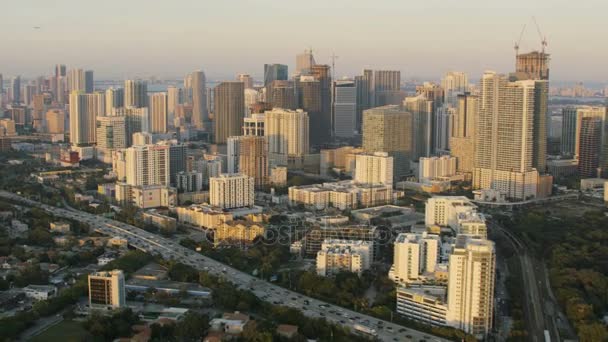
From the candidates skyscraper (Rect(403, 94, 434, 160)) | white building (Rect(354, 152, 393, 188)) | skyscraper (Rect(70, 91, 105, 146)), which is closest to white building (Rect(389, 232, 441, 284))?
white building (Rect(354, 152, 393, 188))

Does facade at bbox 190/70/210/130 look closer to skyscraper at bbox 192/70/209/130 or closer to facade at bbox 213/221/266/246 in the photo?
skyscraper at bbox 192/70/209/130

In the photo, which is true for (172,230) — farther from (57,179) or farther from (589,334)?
(589,334)

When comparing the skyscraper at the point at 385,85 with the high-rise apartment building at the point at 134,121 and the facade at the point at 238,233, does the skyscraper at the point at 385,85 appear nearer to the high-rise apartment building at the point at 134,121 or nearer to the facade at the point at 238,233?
the high-rise apartment building at the point at 134,121

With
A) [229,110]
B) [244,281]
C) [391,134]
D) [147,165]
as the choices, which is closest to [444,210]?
[244,281]

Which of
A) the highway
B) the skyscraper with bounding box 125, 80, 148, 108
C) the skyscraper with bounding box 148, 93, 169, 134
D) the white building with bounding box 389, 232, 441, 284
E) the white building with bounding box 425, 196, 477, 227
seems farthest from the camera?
the skyscraper with bounding box 148, 93, 169, 134

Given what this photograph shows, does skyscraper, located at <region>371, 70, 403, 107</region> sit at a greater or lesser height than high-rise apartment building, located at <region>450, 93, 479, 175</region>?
greater

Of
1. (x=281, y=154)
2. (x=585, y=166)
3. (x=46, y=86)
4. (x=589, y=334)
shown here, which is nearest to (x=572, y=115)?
(x=585, y=166)
